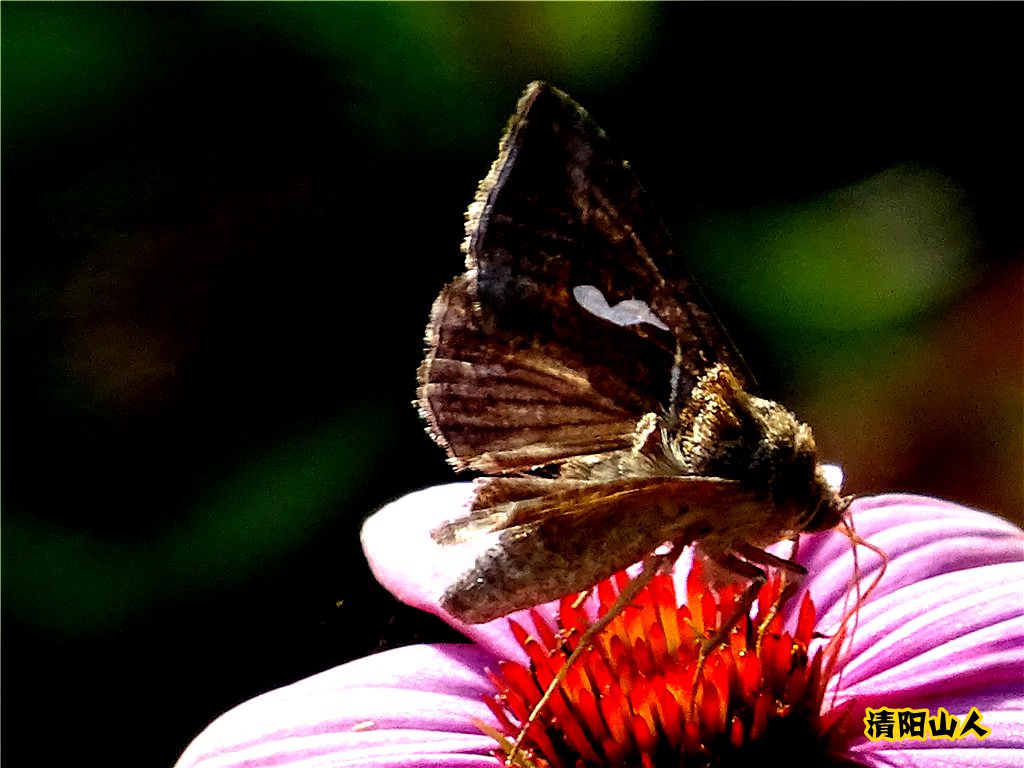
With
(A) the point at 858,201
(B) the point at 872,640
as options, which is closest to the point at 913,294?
(A) the point at 858,201

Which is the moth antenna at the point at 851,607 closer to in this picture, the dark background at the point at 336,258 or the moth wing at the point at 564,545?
the moth wing at the point at 564,545

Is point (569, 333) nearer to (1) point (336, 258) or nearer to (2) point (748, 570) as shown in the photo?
(2) point (748, 570)

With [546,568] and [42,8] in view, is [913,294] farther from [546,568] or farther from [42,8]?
[42,8]

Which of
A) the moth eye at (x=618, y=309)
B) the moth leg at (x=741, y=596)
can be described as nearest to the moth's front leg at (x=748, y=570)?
the moth leg at (x=741, y=596)

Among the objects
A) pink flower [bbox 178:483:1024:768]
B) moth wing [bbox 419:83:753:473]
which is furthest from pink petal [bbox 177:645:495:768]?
moth wing [bbox 419:83:753:473]

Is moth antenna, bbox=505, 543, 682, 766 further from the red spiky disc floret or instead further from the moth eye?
the moth eye

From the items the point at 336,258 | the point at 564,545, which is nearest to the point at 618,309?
the point at 564,545
